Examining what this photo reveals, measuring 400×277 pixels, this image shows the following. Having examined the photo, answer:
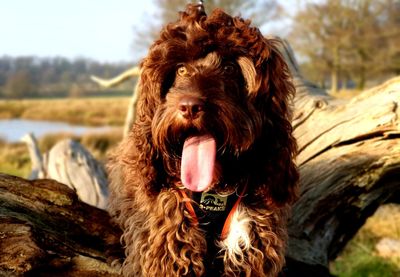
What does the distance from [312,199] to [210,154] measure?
2.18m

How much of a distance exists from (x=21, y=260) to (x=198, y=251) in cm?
117

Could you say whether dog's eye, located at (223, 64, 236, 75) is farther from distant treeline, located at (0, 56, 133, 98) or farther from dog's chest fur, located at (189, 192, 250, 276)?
distant treeline, located at (0, 56, 133, 98)

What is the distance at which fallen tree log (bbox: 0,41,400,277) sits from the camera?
12.4 ft

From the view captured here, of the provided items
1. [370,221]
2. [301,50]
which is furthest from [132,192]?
[301,50]

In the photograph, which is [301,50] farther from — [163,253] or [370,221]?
[163,253]

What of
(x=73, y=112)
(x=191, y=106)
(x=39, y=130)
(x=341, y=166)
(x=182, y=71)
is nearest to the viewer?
(x=191, y=106)

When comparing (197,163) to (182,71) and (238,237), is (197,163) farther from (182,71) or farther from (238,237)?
(238,237)

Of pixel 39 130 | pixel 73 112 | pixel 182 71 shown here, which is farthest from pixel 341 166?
pixel 73 112

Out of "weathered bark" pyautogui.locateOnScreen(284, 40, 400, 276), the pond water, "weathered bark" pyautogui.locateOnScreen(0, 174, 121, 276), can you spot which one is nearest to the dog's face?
"weathered bark" pyautogui.locateOnScreen(0, 174, 121, 276)

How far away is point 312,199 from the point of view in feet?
17.2

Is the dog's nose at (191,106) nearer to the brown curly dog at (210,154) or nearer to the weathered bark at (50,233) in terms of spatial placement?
the brown curly dog at (210,154)

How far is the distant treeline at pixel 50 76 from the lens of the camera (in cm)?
5719

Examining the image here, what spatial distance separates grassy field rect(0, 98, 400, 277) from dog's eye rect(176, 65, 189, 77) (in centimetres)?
386

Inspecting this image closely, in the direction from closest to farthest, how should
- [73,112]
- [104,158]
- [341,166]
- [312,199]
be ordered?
[341,166], [312,199], [104,158], [73,112]
